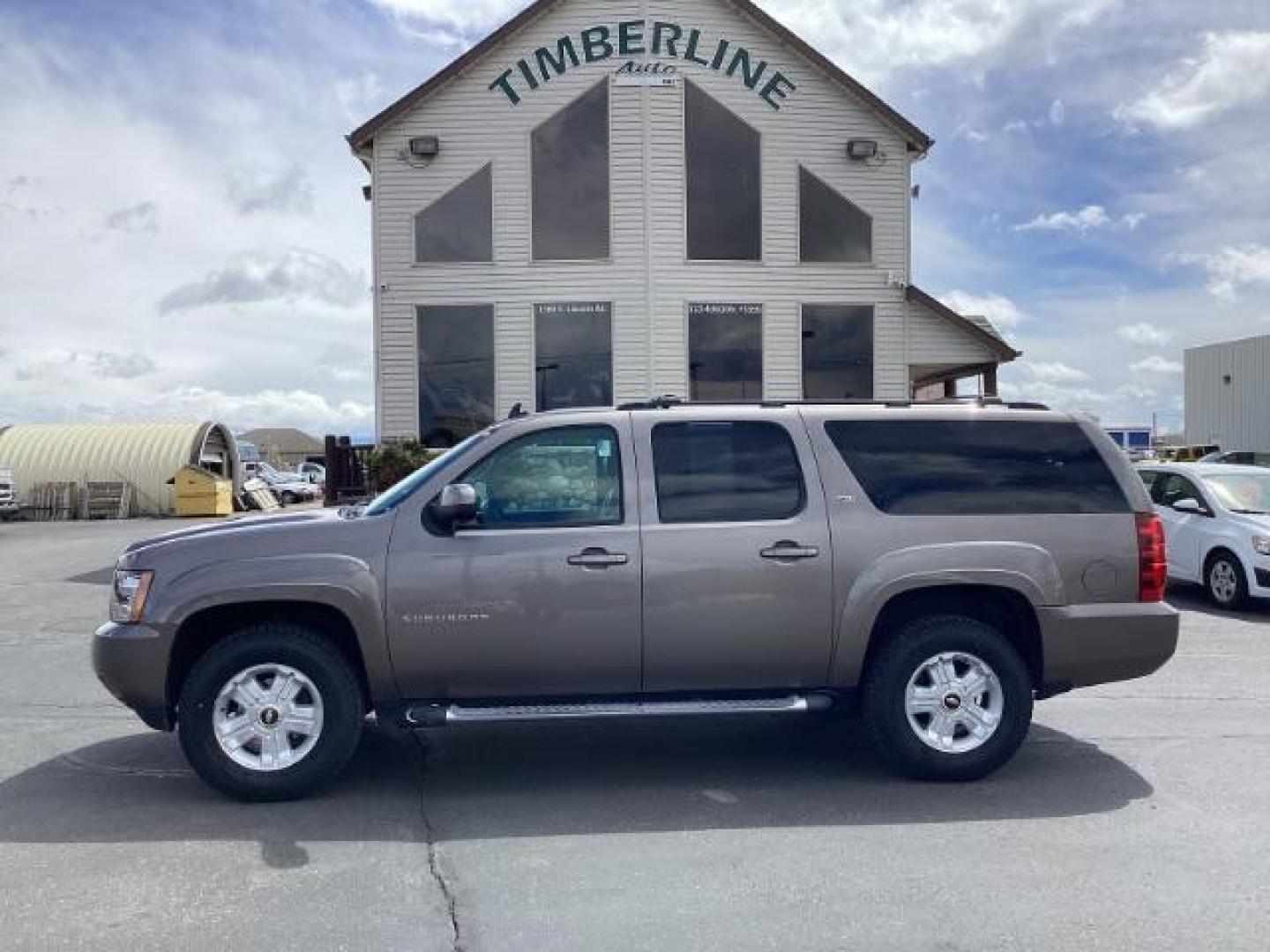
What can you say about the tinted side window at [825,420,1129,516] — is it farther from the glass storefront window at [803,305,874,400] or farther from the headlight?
the glass storefront window at [803,305,874,400]

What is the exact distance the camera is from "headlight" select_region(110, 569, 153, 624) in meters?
5.50

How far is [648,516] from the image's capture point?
18.6 ft

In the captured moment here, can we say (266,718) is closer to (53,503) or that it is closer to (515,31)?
(515,31)

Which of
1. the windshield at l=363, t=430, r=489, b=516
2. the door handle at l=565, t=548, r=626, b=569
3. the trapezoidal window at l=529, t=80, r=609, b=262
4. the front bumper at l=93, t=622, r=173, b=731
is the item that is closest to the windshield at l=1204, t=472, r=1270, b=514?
the trapezoidal window at l=529, t=80, r=609, b=262

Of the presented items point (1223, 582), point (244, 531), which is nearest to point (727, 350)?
point (1223, 582)

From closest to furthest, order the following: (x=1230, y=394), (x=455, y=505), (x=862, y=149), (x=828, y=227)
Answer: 1. (x=455, y=505)
2. (x=862, y=149)
3. (x=828, y=227)
4. (x=1230, y=394)

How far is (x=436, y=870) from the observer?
15.2ft

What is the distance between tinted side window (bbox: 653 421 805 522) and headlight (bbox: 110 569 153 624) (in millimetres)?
2491

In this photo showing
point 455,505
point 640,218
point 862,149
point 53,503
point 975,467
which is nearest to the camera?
point 455,505

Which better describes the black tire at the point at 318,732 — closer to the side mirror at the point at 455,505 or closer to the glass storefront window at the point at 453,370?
the side mirror at the point at 455,505

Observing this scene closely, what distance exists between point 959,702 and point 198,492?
2898cm

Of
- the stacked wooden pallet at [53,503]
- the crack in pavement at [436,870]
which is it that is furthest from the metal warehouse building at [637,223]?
the stacked wooden pallet at [53,503]

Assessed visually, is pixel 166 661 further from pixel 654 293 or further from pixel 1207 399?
pixel 1207 399

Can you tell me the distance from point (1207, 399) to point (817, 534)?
4389 cm
